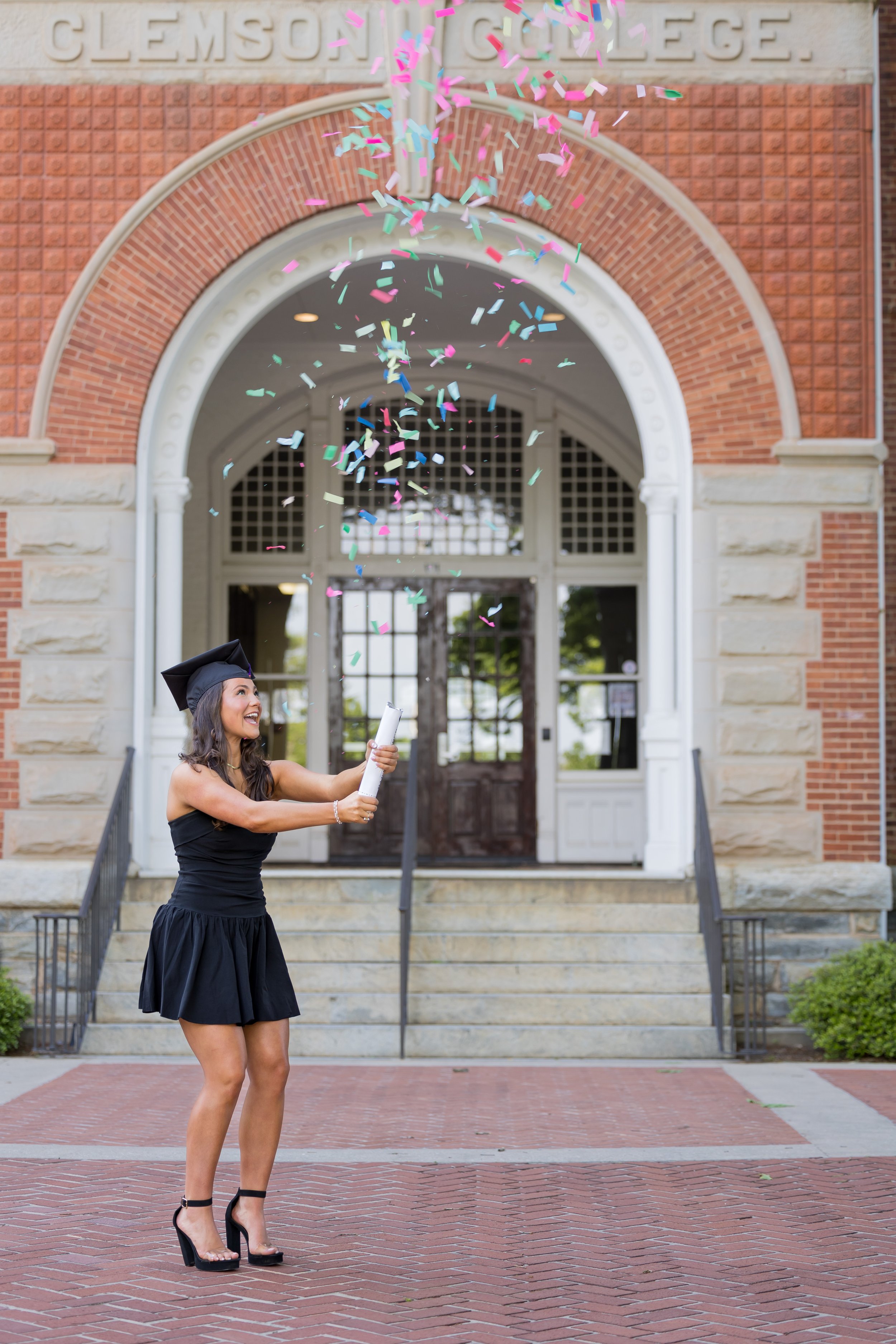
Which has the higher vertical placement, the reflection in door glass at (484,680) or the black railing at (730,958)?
the reflection in door glass at (484,680)

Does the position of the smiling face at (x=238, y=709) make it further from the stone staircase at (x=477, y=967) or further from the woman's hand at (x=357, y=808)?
the stone staircase at (x=477, y=967)

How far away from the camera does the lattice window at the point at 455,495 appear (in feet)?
43.6

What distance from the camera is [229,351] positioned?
9.95 m

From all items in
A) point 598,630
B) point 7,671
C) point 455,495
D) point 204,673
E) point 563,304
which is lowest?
point 204,673

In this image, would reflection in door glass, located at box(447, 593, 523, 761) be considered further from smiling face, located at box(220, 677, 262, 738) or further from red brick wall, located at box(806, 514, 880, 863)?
smiling face, located at box(220, 677, 262, 738)

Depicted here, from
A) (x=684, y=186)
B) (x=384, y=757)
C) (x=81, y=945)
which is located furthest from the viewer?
(x=684, y=186)

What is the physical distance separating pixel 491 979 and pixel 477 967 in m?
0.12

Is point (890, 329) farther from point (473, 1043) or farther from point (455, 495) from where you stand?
point (473, 1043)

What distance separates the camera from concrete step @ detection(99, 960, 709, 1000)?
8.60m

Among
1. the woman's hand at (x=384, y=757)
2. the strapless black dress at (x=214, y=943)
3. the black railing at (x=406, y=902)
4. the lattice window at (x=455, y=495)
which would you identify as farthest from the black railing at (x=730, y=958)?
the lattice window at (x=455, y=495)

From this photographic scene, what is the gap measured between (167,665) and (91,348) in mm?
2360

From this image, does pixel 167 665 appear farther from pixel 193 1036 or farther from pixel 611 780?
pixel 193 1036

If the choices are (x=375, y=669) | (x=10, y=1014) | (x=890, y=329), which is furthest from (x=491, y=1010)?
(x=890, y=329)

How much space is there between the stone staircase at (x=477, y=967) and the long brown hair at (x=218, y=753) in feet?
13.8
